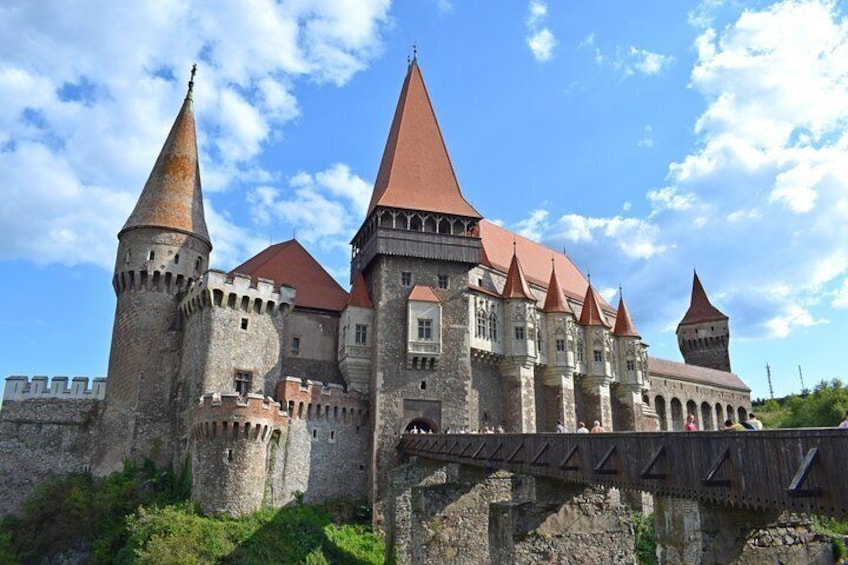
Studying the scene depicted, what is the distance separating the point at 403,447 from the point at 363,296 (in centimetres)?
720

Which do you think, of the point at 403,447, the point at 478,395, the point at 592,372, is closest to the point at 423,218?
the point at 478,395

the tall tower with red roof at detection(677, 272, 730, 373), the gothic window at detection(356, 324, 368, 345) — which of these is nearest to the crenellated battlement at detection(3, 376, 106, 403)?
the gothic window at detection(356, 324, 368, 345)

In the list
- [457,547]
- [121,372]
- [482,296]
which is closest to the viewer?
[457,547]

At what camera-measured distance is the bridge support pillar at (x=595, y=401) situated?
36906 mm

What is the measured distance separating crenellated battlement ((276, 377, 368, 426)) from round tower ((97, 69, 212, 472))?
514 centimetres

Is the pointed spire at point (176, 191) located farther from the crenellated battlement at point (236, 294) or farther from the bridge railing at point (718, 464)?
the bridge railing at point (718, 464)

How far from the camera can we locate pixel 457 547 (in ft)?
65.7

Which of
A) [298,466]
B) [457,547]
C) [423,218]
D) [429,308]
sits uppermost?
[423,218]

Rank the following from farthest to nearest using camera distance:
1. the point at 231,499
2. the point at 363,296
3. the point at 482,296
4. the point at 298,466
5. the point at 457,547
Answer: the point at 482,296, the point at 363,296, the point at 298,466, the point at 231,499, the point at 457,547

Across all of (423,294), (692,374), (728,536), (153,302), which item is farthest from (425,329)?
(692,374)

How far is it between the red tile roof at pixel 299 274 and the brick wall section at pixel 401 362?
2.03 meters

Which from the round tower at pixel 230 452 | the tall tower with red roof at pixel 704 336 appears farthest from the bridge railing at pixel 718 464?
the tall tower with red roof at pixel 704 336

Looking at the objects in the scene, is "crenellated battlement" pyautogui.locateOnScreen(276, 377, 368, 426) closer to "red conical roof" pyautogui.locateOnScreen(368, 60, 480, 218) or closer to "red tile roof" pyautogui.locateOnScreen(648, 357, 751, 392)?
"red conical roof" pyautogui.locateOnScreen(368, 60, 480, 218)

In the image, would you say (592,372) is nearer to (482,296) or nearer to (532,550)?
(482,296)
